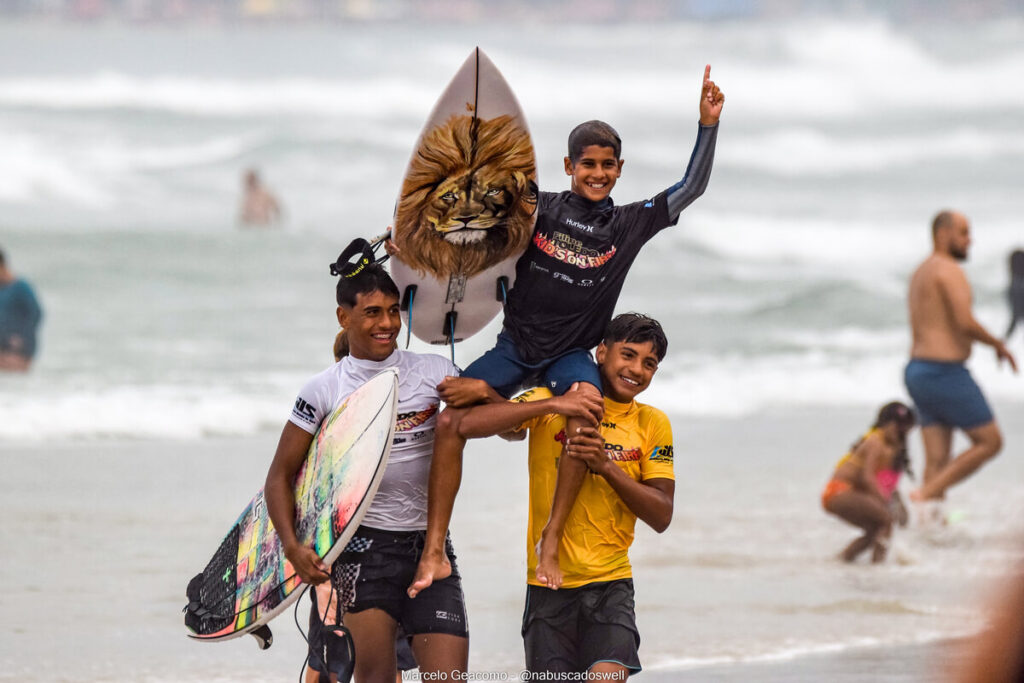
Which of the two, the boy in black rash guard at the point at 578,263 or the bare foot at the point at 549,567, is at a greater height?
the boy in black rash guard at the point at 578,263

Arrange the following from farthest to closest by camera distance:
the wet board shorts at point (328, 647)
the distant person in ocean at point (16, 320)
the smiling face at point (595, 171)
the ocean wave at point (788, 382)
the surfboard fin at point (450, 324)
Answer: the ocean wave at point (788, 382)
the distant person in ocean at point (16, 320)
the surfboard fin at point (450, 324)
the smiling face at point (595, 171)
the wet board shorts at point (328, 647)

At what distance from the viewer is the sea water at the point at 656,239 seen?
7.73 metres

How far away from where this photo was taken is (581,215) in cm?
417

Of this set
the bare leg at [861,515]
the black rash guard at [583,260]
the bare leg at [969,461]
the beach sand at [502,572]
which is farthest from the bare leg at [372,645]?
the bare leg at [969,461]

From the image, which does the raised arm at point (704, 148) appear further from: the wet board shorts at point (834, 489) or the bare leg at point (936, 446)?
the bare leg at point (936, 446)

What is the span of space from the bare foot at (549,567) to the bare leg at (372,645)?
45 centimetres

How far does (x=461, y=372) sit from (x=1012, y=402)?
11.5 meters

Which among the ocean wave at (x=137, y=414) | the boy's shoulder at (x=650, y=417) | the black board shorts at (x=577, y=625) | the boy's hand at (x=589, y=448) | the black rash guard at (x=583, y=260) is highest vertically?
the black rash guard at (x=583, y=260)

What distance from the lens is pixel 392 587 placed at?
154 inches

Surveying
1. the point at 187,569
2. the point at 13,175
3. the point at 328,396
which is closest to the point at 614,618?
the point at 328,396

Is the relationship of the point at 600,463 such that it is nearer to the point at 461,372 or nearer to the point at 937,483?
the point at 461,372

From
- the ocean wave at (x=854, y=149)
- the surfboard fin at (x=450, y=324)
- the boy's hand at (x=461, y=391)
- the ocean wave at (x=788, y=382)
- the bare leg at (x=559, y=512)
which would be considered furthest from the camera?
the ocean wave at (x=854, y=149)

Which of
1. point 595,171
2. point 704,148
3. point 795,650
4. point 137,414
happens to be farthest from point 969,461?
point 137,414

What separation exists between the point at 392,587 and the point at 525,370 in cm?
74
